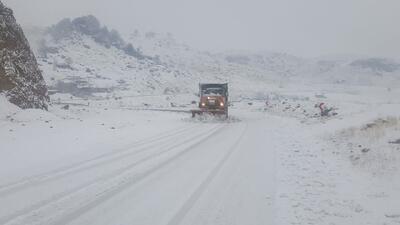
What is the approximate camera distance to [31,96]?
1039 inches

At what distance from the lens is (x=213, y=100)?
34.5 meters

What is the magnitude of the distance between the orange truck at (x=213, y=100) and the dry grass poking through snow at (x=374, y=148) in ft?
50.3

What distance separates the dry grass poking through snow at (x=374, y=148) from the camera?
11391 millimetres

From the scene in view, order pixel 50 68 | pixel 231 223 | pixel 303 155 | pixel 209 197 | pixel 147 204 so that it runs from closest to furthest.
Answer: pixel 231 223 < pixel 147 204 < pixel 209 197 < pixel 303 155 < pixel 50 68

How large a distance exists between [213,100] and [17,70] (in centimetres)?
1426

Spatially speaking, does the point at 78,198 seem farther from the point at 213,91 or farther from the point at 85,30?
the point at 85,30

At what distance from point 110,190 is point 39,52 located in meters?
158

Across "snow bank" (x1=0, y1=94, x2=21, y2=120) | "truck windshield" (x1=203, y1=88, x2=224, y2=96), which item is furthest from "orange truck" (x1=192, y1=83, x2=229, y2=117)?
"snow bank" (x1=0, y1=94, x2=21, y2=120)

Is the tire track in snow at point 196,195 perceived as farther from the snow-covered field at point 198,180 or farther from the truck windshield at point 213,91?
the truck windshield at point 213,91

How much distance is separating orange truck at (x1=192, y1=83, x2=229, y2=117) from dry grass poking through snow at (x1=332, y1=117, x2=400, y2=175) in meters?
15.3

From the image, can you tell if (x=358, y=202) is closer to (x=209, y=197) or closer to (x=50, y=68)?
(x=209, y=197)

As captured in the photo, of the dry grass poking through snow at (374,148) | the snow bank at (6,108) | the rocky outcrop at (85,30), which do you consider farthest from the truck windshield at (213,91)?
the rocky outcrop at (85,30)

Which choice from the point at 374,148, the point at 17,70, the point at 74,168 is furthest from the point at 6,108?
the point at 374,148

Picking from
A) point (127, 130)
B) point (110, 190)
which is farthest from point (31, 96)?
point (110, 190)
